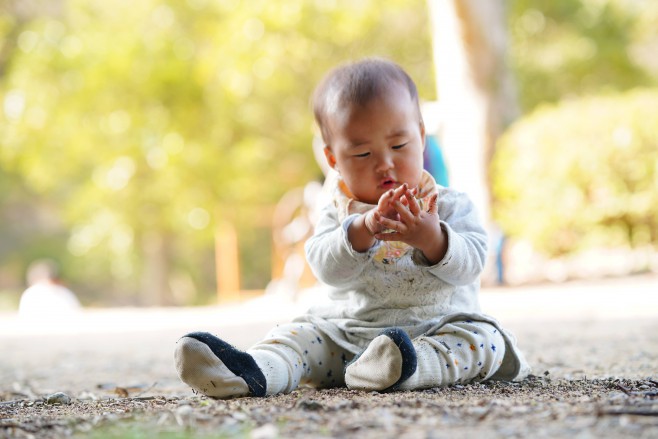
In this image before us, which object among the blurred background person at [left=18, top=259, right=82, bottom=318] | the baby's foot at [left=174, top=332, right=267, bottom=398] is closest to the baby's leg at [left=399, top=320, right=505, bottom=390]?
the baby's foot at [left=174, top=332, right=267, bottom=398]

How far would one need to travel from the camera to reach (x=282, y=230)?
1241cm

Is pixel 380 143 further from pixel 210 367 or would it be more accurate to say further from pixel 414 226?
pixel 210 367

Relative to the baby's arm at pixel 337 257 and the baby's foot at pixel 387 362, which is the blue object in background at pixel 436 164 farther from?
the baby's foot at pixel 387 362

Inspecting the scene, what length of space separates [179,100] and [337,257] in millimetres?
11451

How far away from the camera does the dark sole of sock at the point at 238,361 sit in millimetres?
2031

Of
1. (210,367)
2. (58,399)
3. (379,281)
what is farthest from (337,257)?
(58,399)

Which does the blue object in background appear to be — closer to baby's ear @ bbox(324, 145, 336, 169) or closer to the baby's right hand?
baby's ear @ bbox(324, 145, 336, 169)

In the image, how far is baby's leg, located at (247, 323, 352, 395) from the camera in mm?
2188

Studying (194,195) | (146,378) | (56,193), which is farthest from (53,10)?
(146,378)

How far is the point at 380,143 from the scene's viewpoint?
2.25 meters

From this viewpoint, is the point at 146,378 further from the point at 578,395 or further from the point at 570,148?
the point at 570,148

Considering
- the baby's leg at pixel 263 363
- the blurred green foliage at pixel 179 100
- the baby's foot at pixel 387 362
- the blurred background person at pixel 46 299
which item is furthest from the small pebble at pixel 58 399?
the blurred green foliage at pixel 179 100

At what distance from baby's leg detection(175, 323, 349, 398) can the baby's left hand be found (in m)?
0.41

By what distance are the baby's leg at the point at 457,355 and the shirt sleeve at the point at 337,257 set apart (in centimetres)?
24
